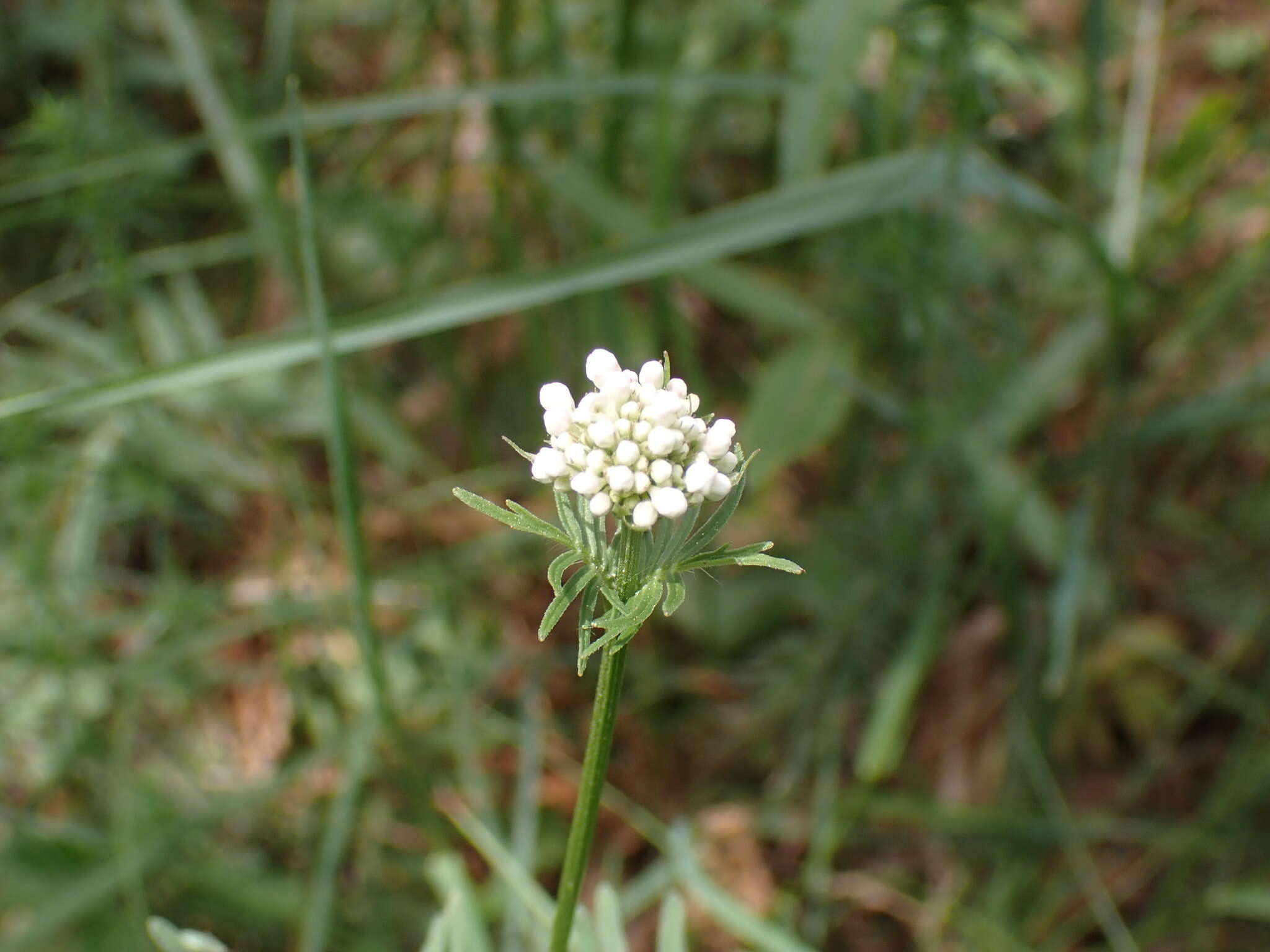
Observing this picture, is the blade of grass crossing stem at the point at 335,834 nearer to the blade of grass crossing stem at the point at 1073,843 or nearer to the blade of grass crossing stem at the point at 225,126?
the blade of grass crossing stem at the point at 225,126

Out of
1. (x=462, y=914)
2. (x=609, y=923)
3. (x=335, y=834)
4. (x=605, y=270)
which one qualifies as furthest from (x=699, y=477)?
(x=335, y=834)

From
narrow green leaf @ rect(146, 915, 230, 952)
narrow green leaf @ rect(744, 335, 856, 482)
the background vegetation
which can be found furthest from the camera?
narrow green leaf @ rect(744, 335, 856, 482)

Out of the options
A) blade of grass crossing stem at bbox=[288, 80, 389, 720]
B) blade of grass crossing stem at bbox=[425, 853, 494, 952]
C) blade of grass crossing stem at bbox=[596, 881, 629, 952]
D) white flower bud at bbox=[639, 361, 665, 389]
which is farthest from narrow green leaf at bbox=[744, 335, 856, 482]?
white flower bud at bbox=[639, 361, 665, 389]

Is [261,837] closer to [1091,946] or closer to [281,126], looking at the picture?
[281,126]

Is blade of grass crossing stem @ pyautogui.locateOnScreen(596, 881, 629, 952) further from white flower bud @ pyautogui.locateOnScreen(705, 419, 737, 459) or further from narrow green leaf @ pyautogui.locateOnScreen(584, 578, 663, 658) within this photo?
white flower bud @ pyautogui.locateOnScreen(705, 419, 737, 459)

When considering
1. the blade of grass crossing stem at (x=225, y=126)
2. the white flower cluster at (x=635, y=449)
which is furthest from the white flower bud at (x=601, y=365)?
the blade of grass crossing stem at (x=225, y=126)
